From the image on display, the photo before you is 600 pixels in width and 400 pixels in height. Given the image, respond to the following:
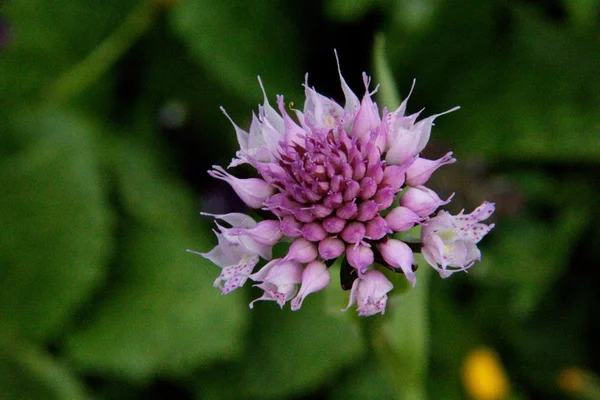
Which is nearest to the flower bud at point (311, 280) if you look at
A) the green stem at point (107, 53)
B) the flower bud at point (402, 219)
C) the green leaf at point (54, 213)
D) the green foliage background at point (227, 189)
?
the flower bud at point (402, 219)

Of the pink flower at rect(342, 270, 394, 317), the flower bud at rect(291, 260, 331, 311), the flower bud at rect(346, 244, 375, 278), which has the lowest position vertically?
the pink flower at rect(342, 270, 394, 317)

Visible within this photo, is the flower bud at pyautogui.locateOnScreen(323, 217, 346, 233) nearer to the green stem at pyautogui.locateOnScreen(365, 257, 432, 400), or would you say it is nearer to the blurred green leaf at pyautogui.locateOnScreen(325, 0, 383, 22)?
the green stem at pyautogui.locateOnScreen(365, 257, 432, 400)

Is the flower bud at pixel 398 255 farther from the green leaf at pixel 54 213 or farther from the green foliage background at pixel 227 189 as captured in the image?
the green leaf at pixel 54 213

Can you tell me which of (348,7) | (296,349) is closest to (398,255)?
(348,7)

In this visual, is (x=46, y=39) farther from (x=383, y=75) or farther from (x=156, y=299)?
(x=383, y=75)

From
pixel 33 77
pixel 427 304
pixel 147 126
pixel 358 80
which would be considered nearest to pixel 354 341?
pixel 427 304

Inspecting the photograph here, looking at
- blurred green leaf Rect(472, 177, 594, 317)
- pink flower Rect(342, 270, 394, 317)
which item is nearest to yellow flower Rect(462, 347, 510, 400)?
blurred green leaf Rect(472, 177, 594, 317)

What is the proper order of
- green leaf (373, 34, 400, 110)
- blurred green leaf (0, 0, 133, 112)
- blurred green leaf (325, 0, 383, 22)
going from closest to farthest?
green leaf (373, 34, 400, 110) < blurred green leaf (325, 0, 383, 22) < blurred green leaf (0, 0, 133, 112)
